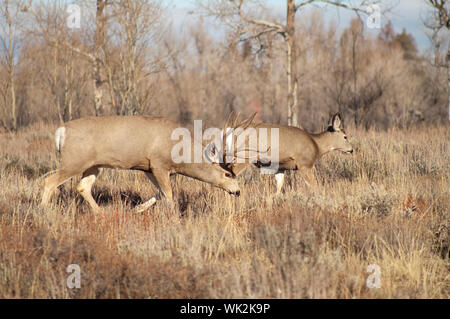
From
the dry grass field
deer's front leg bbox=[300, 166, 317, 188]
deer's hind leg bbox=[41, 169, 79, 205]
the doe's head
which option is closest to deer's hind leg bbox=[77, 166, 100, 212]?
the dry grass field

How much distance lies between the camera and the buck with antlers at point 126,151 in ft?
21.9

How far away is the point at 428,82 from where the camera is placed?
3234 centimetres

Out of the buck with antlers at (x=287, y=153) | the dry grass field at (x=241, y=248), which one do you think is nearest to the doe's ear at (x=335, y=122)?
the buck with antlers at (x=287, y=153)

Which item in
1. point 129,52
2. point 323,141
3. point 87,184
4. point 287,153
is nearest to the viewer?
point 87,184

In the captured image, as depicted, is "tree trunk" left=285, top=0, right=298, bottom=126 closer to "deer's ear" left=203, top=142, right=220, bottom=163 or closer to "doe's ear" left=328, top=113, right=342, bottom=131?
"doe's ear" left=328, top=113, right=342, bottom=131

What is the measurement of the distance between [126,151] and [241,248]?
9.06 ft

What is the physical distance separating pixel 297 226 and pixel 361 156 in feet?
21.3

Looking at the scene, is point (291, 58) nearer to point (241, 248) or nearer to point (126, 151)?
point (126, 151)

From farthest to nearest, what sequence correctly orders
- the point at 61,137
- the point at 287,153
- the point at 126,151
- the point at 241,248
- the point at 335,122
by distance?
1. the point at 335,122
2. the point at 287,153
3. the point at 126,151
4. the point at 61,137
5. the point at 241,248

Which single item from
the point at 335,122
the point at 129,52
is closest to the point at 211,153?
the point at 335,122

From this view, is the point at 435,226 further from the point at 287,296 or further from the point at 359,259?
the point at 287,296

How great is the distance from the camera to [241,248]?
4.93 m

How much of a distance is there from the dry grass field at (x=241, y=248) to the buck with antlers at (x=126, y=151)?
0.41 m
